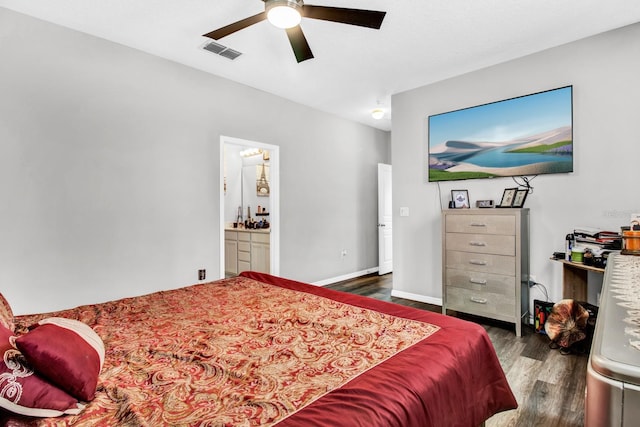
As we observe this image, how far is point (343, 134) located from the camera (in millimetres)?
5348

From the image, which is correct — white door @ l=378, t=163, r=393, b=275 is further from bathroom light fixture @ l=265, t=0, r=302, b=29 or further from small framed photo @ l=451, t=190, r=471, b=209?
bathroom light fixture @ l=265, t=0, r=302, b=29

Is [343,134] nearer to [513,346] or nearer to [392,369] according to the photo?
[513,346]

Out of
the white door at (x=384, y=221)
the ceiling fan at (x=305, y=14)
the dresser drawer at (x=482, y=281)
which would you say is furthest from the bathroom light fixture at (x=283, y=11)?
the white door at (x=384, y=221)

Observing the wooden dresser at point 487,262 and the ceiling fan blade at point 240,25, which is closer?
the ceiling fan blade at point 240,25

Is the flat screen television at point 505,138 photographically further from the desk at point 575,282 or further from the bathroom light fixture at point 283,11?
Answer: the bathroom light fixture at point 283,11

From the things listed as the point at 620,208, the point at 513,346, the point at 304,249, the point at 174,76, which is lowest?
the point at 513,346

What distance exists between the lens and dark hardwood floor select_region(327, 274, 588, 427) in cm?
187

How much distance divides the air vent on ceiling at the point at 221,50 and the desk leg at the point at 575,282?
3.66m

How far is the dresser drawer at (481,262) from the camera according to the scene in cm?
309

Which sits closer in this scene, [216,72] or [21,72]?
[21,72]

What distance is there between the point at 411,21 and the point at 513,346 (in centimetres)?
284

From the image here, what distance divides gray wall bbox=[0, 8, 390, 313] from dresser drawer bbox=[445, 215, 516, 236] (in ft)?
7.06

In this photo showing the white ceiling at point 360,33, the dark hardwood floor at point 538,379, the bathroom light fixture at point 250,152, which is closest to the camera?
the dark hardwood floor at point 538,379

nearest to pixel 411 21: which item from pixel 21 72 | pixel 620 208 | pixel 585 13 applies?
pixel 585 13
